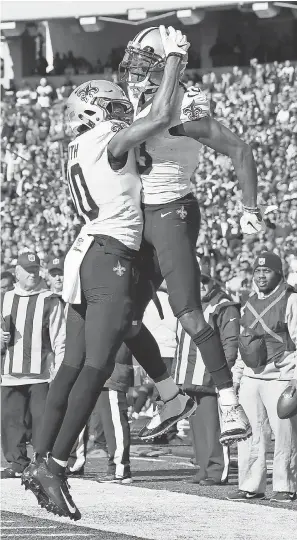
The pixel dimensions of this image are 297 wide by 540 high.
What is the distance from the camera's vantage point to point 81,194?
5.70m

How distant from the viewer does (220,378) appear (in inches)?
225

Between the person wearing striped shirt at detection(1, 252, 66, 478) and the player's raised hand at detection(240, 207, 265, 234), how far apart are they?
500cm

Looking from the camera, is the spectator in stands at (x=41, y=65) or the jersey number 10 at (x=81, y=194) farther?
the spectator in stands at (x=41, y=65)

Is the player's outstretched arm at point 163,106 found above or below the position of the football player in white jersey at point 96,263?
above

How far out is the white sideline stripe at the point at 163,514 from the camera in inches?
286

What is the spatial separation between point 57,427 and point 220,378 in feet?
2.48

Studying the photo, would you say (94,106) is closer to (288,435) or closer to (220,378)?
(220,378)

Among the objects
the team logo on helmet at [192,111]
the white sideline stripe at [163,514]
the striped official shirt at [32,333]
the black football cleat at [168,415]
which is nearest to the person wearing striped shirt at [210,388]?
the white sideline stripe at [163,514]

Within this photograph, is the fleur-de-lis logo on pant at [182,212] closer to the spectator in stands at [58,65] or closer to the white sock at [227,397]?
the white sock at [227,397]

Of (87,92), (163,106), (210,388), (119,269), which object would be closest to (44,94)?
(210,388)

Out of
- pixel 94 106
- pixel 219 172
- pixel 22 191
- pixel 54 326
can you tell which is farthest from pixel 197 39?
pixel 94 106

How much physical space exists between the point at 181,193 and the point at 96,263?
48 centimetres

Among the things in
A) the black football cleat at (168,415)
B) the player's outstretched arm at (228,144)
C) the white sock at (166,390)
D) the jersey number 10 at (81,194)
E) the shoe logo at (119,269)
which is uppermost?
the player's outstretched arm at (228,144)

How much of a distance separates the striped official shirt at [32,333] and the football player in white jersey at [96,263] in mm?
4743
